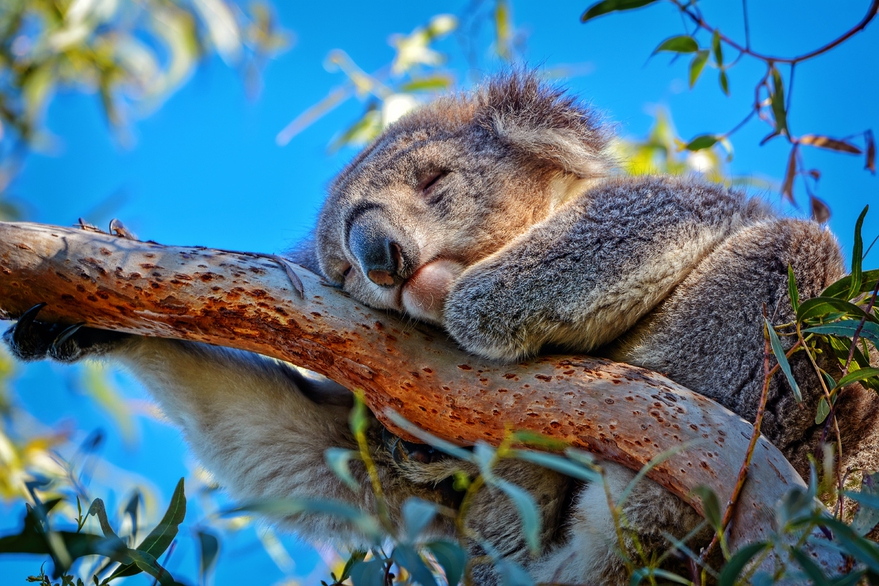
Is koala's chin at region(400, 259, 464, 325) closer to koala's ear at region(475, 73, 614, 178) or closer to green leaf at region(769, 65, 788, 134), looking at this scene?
koala's ear at region(475, 73, 614, 178)

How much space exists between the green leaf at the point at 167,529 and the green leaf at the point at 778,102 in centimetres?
185

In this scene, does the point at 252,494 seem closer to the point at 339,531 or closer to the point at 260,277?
the point at 339,531

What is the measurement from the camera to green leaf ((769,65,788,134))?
→ 82.8 inches

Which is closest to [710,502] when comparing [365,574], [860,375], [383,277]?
[365,574]

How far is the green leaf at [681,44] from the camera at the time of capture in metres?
2.07

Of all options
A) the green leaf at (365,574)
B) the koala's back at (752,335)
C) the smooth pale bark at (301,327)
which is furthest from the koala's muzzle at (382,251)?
the green leaf at (365,574)

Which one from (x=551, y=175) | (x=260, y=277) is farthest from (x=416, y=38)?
(x=260, y=277)

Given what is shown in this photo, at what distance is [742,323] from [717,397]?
0.19m

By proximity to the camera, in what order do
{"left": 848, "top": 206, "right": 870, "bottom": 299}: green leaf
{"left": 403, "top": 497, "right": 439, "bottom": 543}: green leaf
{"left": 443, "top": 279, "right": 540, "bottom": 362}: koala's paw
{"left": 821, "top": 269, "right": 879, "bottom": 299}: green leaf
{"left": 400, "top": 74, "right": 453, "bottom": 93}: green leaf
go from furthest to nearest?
{"left": 400, "top": 74, "right": 453, "bottom": 93}: green leaf
{"left": 443, "top": 279, "right": 540, "bottom": 362}: koala's paw
{"left": 821, "top": 269, "right": 879, "bottom": 299}: green leaf
{"left": 848, "top": 206, "right": 870, "bottom": 299}: green leaf
{"left": 403, "top": 497, "right": 439, "bottom": 543}: green leaf

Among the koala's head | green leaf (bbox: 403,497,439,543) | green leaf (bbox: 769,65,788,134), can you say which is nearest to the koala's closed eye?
the koala's head

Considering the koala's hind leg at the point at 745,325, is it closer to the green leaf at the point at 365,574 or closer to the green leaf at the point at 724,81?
the green leaf at the point at 724,81

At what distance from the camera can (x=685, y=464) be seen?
145cm

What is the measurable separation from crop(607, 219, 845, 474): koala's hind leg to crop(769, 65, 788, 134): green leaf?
40cm

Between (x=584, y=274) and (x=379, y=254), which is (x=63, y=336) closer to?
(x=379, y=254)
